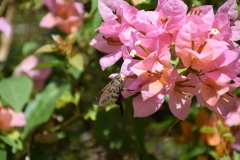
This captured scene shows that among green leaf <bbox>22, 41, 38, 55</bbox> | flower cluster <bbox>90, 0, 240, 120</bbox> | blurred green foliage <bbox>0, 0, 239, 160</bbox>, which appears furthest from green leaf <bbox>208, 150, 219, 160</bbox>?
green leaf <bbox>22, 41, 38, 55</bbox>

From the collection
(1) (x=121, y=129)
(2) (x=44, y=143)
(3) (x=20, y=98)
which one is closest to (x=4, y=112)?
→ (3) (x=20, y=98)

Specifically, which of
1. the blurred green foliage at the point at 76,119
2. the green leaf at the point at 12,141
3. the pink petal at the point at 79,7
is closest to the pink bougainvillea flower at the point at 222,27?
the blurred green foliage at the point at 76,119

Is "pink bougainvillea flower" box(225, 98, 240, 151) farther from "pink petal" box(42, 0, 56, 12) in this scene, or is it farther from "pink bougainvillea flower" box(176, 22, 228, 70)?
"pink petal" box(42, 0, 56, 12)

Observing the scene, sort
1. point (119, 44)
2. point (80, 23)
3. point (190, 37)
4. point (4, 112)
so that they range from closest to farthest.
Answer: point (190, 37) → point (119, 44) → point (4, 112) → point (80, 23)

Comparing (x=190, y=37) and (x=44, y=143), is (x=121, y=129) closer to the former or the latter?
(x=44, y=143)

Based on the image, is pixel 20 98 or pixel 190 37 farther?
pixel 20 98

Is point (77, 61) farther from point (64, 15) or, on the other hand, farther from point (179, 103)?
point (179, 103)

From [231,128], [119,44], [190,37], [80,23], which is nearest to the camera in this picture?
[190,37]
